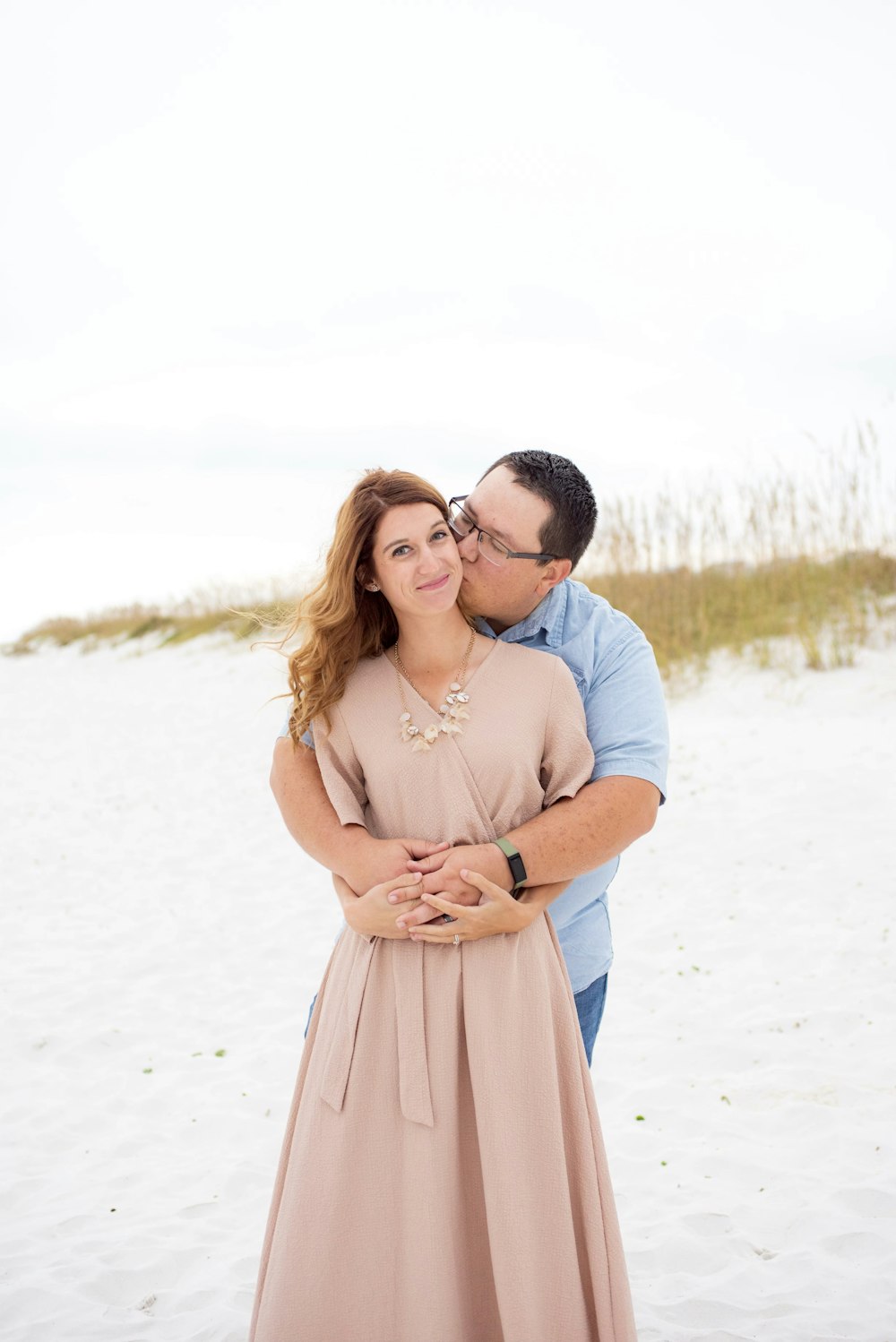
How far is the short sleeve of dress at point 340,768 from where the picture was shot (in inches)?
82.1

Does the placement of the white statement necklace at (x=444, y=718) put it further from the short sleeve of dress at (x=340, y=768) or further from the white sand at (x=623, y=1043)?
the white sand at (x=623, y=1043)

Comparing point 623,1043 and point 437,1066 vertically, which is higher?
point 437,1066

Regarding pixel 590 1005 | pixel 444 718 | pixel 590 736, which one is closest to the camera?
pixel 444 718

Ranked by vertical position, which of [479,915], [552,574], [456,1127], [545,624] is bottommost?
[456,1127]

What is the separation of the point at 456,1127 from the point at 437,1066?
0.12 metres

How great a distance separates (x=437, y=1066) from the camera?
200cm

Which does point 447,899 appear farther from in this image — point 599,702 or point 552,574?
point 552,574

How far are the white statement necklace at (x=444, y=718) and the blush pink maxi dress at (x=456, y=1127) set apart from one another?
17 millimetres

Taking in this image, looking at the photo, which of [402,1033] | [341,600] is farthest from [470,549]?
[402,1033]

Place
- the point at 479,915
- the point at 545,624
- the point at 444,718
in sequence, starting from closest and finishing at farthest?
the point at 479,915 → the point at 444,718 → the point at 545,624

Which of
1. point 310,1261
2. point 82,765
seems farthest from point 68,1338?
point 82,765

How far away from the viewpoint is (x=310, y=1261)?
200 centimetres

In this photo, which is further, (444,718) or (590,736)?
(590,736)

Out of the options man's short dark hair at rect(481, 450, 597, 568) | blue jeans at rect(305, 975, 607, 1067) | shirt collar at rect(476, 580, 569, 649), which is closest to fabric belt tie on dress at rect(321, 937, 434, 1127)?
blue jeans at rect(305, 975, 607, 1067)
